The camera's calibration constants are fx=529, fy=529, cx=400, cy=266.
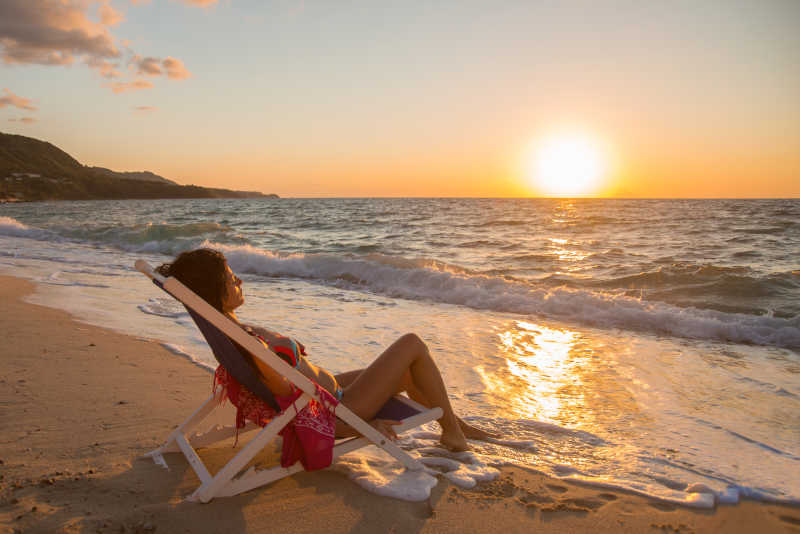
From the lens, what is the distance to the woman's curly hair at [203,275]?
2.61 m

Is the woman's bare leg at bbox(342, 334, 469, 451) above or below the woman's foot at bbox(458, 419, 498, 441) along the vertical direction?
above

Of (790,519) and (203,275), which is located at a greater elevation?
(203,275)

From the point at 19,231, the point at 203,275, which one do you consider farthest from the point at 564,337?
the point at 19,231

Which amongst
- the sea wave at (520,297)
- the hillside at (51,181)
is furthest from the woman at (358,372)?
the hillside at (51,181)

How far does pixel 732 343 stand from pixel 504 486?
572 cm

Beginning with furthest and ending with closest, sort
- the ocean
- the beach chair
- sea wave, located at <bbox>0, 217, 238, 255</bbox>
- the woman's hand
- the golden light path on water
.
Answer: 1. sea wave, located at <bbox>0, 217, 238, 255</bbox>
2. the golden light path on water
3. the ocean
4. the woman's hand
5. the beach chair

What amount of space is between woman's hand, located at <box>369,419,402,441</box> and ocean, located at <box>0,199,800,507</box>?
23cm

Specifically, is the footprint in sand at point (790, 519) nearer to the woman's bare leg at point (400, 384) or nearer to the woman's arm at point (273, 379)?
the woman's bare leg at point (400, 384)

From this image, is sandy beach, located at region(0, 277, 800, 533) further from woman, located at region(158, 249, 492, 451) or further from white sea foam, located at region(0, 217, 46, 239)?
white sea foam, located at region(0, 217, 46, 239)

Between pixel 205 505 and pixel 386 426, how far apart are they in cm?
102

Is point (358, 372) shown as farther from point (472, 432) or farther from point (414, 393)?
point (472, 432)

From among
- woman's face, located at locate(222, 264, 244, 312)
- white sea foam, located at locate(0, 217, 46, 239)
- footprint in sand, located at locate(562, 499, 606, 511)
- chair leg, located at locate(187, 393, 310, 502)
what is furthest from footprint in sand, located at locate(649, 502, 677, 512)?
white sea foam, located at locate(0, 217, 46, 239)

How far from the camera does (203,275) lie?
262 centimetres

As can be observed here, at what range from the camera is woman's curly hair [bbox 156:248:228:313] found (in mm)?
2611
